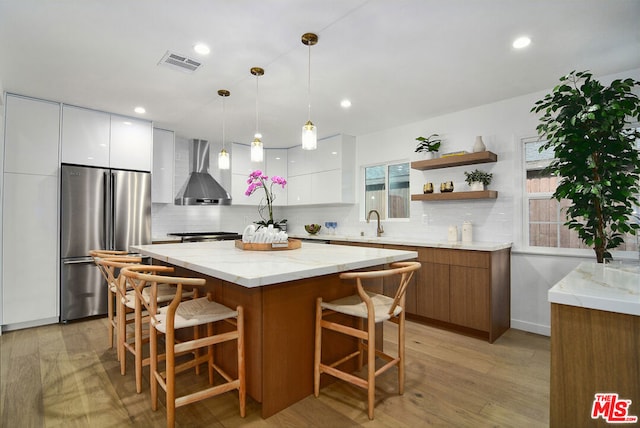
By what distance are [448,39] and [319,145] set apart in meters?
3.09

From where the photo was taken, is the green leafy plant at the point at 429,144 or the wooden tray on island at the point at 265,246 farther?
the green leafy plant at the point at 429,144

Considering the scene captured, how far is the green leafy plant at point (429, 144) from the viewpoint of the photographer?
13.2 feet

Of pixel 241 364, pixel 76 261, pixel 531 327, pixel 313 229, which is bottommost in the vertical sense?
pixel 531 327

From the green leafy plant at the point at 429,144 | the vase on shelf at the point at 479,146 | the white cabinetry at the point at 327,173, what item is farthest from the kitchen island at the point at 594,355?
the white cabinetry at the point at 327,173

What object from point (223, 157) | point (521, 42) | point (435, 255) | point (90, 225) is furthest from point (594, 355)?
point (90, 225)

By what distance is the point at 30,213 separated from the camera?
350 centimetres

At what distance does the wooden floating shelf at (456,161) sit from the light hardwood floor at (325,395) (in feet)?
6.29

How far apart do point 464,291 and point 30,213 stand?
467 cm

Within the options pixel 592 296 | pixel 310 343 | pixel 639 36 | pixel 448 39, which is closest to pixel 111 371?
pixel 310 343

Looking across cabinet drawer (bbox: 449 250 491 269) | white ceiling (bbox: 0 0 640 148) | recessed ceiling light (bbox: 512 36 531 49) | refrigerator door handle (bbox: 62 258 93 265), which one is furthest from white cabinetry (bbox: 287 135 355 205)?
refrigerator door handle (bbox: 62 258 93 265)

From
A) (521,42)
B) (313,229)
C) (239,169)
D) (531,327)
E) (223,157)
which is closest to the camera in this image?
(521,42)

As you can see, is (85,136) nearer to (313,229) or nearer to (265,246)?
(265,246)

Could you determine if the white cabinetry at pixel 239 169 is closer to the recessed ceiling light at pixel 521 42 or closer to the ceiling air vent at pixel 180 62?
the ceiling air vent at pixel 180 62

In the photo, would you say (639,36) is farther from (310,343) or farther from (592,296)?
(310,343)
